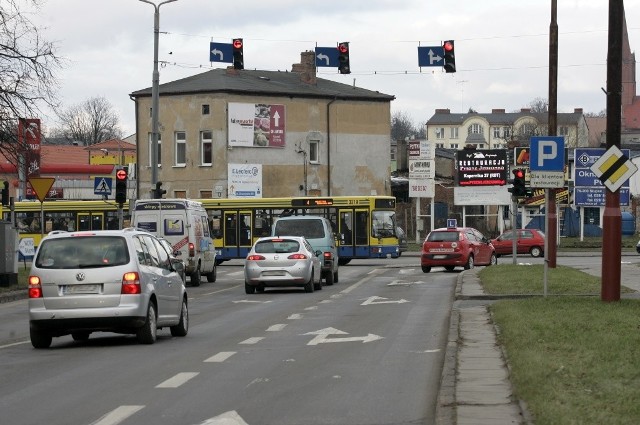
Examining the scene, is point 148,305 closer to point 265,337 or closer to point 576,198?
point 265,337

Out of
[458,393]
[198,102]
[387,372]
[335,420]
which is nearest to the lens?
[335,420]

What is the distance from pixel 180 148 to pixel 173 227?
4047 centimetres

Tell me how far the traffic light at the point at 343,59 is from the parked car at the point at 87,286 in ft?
75.7

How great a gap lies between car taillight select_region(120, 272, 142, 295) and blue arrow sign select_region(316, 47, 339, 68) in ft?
93.6

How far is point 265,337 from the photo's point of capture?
707 inches

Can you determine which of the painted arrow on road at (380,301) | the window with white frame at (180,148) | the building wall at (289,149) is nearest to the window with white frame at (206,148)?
the building wall at (289,149)

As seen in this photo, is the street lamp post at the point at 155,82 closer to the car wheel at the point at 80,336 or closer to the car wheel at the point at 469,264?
the car wheel at the point at 469,264

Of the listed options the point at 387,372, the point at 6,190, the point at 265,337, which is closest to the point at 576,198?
the point at 6,190

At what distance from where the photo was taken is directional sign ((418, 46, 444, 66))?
133 feet

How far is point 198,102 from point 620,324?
6144cm

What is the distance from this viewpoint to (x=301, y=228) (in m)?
36.7

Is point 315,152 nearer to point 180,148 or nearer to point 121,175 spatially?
point 180,148


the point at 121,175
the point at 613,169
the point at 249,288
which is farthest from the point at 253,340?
the point at 121,175

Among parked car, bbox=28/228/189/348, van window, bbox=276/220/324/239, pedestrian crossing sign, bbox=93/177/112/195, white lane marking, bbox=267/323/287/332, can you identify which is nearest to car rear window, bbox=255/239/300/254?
van window, bbox=276/220/324/239
